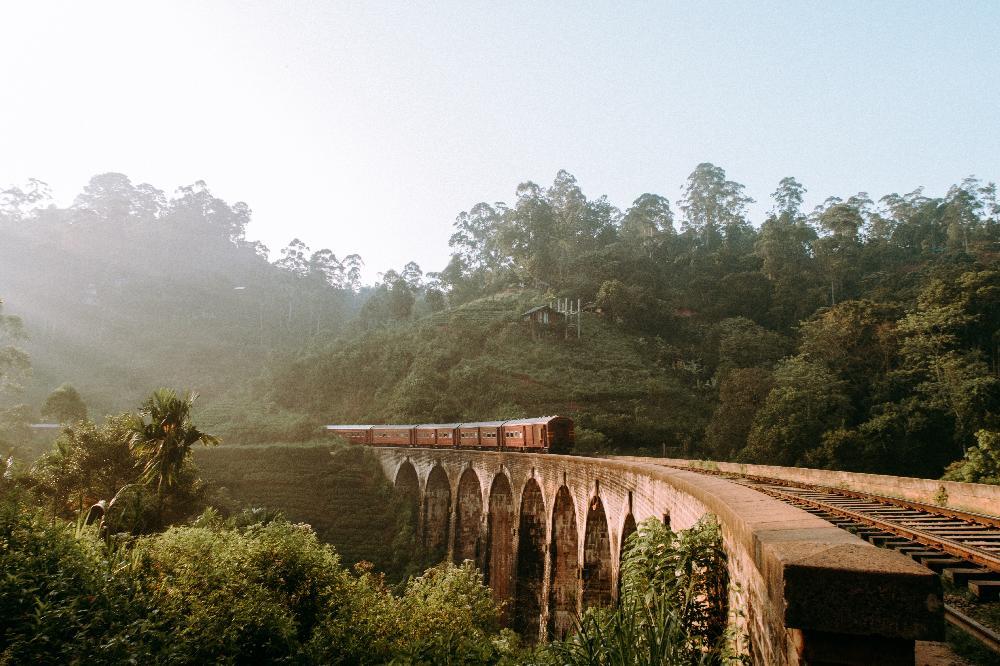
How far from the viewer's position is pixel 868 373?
27.4m

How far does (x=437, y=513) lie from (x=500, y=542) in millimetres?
6626

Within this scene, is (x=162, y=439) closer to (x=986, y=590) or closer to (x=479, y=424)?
(x=479, y=424)

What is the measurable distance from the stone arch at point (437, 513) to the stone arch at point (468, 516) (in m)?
1.17

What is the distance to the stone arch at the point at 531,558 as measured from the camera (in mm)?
16781

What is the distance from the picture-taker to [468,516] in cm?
2305

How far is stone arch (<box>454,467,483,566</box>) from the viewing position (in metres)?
21.8

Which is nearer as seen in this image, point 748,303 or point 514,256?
point 748,303

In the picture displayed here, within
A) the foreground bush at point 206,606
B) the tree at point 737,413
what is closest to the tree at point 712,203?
the tree at point 737,413

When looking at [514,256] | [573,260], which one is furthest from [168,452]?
[514,256]

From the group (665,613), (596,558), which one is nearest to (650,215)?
(596,558)

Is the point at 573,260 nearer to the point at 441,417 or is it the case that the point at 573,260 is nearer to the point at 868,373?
the point at 441,417

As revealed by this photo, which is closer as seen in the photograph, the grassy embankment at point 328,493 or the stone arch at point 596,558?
the stone arch at point 596,558

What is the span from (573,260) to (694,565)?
5238 centimetres

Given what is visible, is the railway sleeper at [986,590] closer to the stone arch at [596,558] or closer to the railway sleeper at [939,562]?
the railway sleeper at [939,562]
